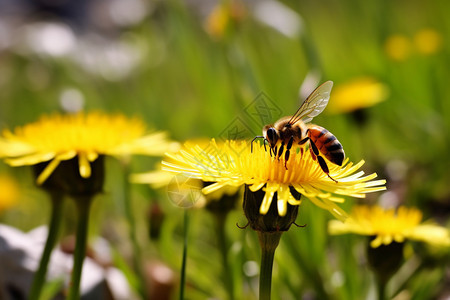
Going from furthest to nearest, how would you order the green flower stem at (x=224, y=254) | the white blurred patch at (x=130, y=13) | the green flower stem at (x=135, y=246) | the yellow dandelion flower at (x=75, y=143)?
the white blurred patch at (x=130, y=13)
the green flower stem at (x=135, y=246)
the green flower stem at (x=224, y=254)
the yellow dandelion flower at (x=75, y=143)

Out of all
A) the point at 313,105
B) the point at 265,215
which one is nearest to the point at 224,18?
the point at 313,105

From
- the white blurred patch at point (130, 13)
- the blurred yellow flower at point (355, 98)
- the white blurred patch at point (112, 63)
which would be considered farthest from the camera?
the white blurred patch at point (112, 63)

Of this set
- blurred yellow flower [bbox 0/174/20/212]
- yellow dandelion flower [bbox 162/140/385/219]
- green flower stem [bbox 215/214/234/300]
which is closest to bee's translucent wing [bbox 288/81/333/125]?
yellow dandelion flower [bbox 162/140/385/219]

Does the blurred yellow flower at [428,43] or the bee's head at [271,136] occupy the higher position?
the blurred yellow flower at [428,43]

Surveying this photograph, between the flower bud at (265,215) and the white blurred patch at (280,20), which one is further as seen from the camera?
the white blurred patch at (280,20)

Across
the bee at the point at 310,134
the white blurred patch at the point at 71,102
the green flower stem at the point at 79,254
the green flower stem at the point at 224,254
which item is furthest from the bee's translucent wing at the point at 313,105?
the white blurred patch at the point at 71,102

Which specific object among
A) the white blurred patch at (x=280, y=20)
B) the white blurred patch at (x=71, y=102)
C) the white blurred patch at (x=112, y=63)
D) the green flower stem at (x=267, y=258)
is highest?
the white blurred patch at (x=112, y=63)

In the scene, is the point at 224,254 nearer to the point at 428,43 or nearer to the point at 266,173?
the point at 266,173

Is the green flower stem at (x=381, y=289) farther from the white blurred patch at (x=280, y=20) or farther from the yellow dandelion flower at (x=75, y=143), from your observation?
the white blurred patch at (x=280, y=20)
